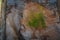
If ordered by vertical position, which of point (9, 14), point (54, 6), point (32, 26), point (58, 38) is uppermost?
point (54, 6)

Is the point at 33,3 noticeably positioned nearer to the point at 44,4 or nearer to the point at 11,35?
the point at 44,4

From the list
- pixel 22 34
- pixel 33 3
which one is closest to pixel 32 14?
pixel 33 3

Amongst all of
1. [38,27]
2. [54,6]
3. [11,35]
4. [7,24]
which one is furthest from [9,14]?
[54,6]

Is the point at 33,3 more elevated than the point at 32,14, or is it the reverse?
the point at 33,3

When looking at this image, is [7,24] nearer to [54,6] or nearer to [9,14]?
[9,14]

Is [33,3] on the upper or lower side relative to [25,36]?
upper

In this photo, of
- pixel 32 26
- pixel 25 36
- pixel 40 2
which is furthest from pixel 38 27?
pixel 40 2

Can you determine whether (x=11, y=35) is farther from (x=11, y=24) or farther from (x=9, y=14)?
(x=9, y=14)

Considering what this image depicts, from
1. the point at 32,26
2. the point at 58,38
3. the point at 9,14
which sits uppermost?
the point at 9,14
